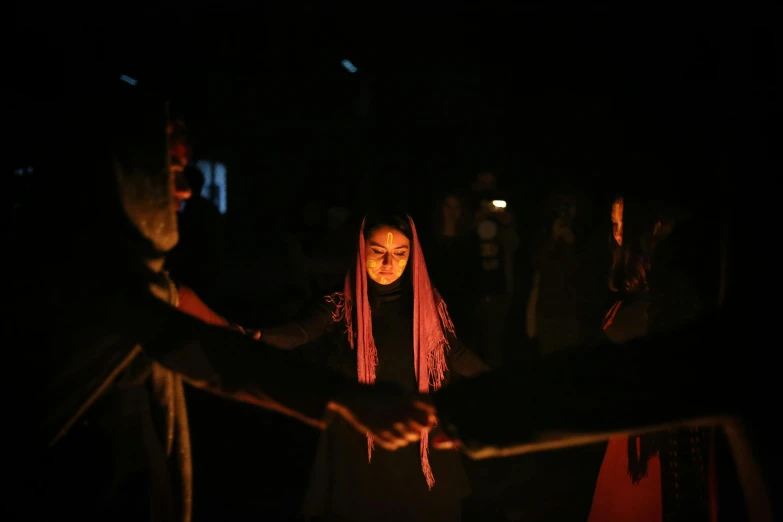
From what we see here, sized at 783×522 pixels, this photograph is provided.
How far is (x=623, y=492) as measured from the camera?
291 centimetres

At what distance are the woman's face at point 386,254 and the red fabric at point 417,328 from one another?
45 mm

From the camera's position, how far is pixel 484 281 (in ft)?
21.8

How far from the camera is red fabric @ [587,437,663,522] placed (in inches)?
109

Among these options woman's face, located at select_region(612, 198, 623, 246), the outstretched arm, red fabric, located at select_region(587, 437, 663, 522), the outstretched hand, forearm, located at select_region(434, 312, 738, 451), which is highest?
woman's face, located at select_region(612, 198, 623, 246)

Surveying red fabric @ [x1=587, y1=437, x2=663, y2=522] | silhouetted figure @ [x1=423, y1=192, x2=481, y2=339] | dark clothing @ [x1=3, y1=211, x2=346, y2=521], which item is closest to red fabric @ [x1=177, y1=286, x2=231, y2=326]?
dark clothing @ [x1=3, y1=211, x2=346, y2=521]

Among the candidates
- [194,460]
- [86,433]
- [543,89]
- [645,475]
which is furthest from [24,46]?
[543,89]

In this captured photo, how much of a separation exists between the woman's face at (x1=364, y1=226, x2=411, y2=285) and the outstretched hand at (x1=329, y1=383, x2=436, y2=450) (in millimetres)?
1094

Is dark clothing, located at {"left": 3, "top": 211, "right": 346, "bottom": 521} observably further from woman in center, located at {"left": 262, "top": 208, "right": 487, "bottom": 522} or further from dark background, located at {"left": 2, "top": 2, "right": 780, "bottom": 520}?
woman in center, located at {"left": 262, "top": 208, "right": 487, "bottom": 522}

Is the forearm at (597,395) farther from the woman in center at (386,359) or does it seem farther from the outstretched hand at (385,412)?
the woman in center at (386,359)

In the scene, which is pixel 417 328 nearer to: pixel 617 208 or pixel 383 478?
pixel 383 478

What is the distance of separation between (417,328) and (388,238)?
49cm

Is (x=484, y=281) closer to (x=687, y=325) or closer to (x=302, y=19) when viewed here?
(x=302, y=19)

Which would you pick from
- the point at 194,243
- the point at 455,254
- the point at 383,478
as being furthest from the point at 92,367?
→ the point at 455,254

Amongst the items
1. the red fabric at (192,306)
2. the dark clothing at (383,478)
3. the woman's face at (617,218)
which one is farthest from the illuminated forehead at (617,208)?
the red fabric at (192,306)
